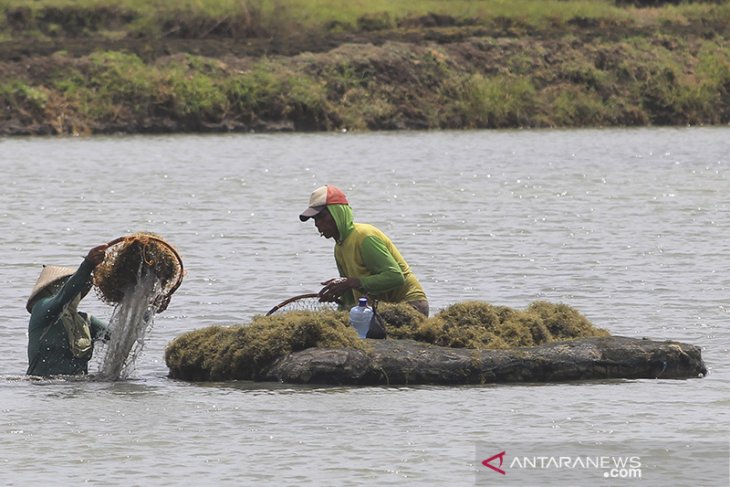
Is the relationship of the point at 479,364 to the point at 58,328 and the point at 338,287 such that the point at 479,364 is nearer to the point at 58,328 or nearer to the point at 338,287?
the point at 338,287

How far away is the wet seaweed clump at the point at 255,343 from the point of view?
12148 mm

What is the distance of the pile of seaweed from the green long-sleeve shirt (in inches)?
7.3

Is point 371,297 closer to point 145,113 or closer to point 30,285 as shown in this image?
point 30,285

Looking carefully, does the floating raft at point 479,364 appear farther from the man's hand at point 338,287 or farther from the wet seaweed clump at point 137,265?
the wet seaweed clump at point 137,265

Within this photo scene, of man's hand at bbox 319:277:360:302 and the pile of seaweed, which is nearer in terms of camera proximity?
the pile of seaweed

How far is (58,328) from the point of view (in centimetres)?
1244

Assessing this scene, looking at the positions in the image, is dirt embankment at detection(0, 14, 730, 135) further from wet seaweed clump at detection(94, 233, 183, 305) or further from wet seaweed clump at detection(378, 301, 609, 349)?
wet seaweed clump at detection(378, 301, 609, 349)

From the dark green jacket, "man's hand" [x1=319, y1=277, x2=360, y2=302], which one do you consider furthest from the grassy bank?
"man's hand" [x1=319, y1=277, x2=360, y2=302]

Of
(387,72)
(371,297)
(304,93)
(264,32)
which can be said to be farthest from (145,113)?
(371,297)

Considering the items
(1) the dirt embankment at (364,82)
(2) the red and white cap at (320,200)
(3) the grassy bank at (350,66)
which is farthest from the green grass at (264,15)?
(2) the red and white cap at (320,200)

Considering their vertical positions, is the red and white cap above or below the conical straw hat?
above

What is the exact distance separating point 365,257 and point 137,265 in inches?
62.6

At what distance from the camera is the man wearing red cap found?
40.8 ft

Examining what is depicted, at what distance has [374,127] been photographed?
48125 millimetres
